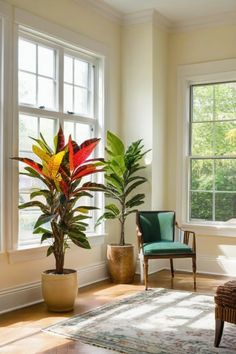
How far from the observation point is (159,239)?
17.6 feet

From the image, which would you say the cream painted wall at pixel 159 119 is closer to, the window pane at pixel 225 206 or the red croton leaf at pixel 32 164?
the window pane at pixel 225 206

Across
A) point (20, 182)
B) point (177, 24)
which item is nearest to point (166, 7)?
point (177, 24)

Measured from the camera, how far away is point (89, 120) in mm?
5426

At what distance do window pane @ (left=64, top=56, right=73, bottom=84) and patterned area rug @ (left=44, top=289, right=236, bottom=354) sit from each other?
2454mm

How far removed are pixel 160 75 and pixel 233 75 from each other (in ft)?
2.99

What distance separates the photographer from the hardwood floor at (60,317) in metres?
3.21

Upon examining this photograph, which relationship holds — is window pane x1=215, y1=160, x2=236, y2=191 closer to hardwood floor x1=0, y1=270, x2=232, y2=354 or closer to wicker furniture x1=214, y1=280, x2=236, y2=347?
hardwood floor x1=0, y1=270, x2=232, y2=354

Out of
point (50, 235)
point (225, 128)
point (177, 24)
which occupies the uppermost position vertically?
point (177, 24)

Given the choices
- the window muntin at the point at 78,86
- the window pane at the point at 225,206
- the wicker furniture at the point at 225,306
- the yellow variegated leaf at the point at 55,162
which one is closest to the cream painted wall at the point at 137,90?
the window muntin at the point at 78,86

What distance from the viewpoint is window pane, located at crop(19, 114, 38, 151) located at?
4.50 m

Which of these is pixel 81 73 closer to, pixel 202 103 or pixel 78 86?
pixel 78 86

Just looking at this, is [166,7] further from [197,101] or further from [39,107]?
[39,107]

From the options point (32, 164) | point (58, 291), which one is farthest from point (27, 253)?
point (32, 164)

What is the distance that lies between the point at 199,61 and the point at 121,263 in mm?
2738
